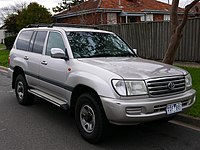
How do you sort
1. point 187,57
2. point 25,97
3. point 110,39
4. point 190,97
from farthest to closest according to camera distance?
point 187,57
point 25,97
point 110,39
point 190,97

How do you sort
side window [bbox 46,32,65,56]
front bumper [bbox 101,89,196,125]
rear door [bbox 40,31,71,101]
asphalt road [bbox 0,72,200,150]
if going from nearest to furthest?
front bumper [bbox 101,89,196,125] < asphalt road [bbox 0,72,200,150] < rear door [bbox 40,31,71,101] < side window [bbox 46,32,65,56]

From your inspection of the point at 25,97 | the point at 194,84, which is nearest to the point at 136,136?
the point at 25,97

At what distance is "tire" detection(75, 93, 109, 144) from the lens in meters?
3.95

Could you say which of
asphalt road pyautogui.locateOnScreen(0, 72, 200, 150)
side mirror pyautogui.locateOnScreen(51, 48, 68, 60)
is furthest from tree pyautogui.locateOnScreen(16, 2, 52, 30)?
side mirror pyautogui.locateOnScreen(51, 48, 68, 60)

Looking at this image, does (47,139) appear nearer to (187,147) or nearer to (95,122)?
(95,122)

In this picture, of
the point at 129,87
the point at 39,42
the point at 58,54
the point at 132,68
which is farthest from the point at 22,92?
the point at 129,87

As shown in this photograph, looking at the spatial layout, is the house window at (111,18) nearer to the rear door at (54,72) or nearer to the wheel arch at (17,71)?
the wheel arch at (17,71)

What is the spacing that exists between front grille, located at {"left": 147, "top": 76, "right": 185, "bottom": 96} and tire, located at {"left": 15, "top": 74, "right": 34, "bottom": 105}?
3491 millimetres

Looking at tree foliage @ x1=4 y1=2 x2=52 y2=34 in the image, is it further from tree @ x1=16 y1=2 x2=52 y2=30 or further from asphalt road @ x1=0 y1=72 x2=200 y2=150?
asphalt road @ x1=0 y1=72 x2=200 y2=150

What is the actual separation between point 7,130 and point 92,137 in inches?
67.9

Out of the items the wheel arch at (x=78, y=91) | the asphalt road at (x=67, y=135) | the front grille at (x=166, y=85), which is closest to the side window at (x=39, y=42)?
the asphalt road at (x=67, y=135)

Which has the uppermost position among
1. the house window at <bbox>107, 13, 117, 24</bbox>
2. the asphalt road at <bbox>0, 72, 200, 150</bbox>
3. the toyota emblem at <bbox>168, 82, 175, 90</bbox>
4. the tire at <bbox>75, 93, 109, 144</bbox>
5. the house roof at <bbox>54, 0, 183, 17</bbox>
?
the house roof at <bbox>54, 0, 183, 17</bbox>

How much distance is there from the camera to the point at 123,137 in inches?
175

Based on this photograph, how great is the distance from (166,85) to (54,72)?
2.11 metres
